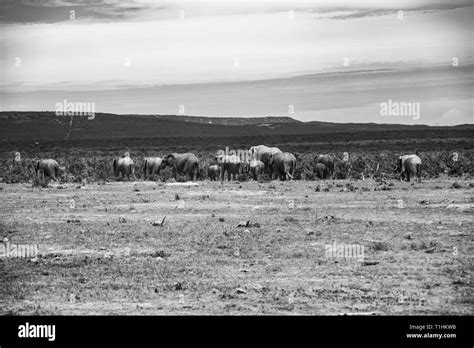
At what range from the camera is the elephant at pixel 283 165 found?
36031 mm

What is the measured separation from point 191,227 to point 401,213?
5.74 meters

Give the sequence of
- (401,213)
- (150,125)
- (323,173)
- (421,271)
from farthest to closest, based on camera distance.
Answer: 1. (150,125)
2. (323,173)
3. (401,213)
4. (421,271)

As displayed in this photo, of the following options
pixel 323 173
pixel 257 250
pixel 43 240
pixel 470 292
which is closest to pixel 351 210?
pixel 257 250

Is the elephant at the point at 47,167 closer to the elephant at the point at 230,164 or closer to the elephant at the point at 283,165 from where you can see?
the elephant at the point at 230,164

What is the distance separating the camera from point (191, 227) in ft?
58.5

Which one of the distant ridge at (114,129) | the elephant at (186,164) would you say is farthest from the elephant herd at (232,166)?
the distant ridge at (114,129)

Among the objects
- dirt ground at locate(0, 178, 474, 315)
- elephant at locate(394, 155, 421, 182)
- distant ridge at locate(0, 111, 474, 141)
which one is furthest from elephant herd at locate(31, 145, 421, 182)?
distant ridge at locate(0, 111, 474, 141)

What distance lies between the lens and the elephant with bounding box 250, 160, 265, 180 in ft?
121

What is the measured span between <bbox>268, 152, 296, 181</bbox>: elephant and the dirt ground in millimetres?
11271

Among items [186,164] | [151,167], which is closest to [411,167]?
[186,164]

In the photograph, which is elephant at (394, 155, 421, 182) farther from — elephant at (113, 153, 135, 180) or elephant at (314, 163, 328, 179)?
elephant at (113, 153, 135, 180)

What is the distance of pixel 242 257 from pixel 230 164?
73.4ft
